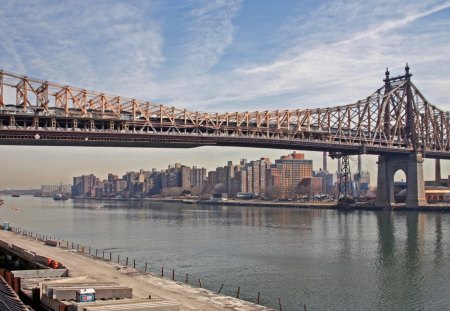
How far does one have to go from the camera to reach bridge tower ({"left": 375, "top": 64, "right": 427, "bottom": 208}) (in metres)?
137

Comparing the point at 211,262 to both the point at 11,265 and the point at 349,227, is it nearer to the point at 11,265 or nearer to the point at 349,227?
the point at 11,265

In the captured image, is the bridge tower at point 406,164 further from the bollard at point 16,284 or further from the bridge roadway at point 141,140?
the bollard at point 16,284

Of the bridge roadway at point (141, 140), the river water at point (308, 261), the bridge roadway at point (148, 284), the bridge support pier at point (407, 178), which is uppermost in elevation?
the bridge roadway at point (141, 140)

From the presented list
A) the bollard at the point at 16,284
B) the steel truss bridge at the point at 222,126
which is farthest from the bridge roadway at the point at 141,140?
the bollard at the point at 16,284

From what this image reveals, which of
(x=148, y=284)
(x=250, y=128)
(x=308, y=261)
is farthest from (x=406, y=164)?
(x=148, y=284)

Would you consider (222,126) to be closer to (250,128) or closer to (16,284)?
(250,128)

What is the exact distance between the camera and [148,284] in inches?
1266

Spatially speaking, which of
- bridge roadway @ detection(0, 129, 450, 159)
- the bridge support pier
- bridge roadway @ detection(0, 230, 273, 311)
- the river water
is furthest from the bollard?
the bridge support pier

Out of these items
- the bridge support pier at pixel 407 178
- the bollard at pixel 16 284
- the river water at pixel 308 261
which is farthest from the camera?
the bridge support pier at pixel 407 178

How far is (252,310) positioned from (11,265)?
27.3m

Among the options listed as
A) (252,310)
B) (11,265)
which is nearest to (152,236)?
(11,265)

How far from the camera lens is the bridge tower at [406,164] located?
448ft

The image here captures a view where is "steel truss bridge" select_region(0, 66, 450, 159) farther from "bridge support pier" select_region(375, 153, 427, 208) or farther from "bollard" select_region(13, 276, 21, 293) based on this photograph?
"bollard" select_region(13, 276, 21, 293)

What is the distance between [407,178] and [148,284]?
385ft
